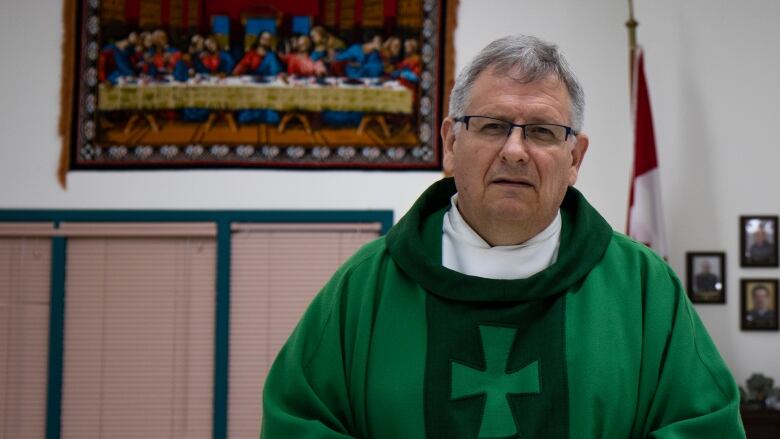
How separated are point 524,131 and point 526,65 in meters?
0.12

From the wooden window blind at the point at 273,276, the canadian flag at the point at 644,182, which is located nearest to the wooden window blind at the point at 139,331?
the wooden window blind at the point at 273,276

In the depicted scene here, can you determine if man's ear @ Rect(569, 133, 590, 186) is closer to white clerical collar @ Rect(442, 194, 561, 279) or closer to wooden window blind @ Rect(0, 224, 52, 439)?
white clerical collar @ Rect(442, 194, 561, 279)

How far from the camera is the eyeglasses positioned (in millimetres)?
1365

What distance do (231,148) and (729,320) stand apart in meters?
2.71

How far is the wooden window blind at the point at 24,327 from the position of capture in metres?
3.84

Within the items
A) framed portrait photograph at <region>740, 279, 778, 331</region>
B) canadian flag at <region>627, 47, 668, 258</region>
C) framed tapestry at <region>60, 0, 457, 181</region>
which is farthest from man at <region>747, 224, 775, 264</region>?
framed tapestry at <region>60, 0, 457, 181</region>

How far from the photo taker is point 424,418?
1.37 metres

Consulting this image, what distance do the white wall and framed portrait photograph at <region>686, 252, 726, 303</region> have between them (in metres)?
0.05

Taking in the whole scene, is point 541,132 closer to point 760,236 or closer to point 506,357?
point 506,357

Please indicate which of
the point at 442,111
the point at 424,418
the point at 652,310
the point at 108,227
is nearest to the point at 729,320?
the point at 442,111

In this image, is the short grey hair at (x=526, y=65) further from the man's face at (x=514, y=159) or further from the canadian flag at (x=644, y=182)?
the canadian flag at (x=644, y=182)

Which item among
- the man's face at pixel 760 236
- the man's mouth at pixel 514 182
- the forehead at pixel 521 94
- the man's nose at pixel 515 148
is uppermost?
the forehead at pixel 521 94

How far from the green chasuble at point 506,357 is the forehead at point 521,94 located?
280 mm

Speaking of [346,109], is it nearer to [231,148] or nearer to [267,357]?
[231,148]
